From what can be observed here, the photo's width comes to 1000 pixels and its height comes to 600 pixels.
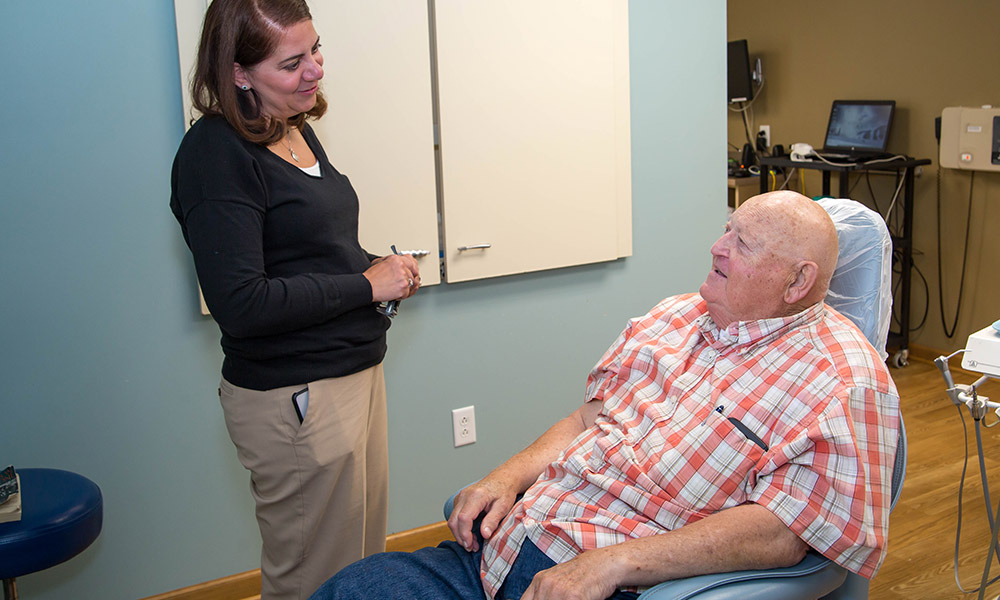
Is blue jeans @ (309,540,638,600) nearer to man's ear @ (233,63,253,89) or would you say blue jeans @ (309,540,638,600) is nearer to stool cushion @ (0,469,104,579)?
stool cushion @ (0,469,104,579)

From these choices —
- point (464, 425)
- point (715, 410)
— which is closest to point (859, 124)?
point (464, 425)

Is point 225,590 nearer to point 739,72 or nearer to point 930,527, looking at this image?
point 930,527

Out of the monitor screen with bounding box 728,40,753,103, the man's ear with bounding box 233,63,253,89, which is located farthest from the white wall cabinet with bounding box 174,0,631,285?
the monitor screen with bounding box 728,40,753,103

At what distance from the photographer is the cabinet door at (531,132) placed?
221 cm

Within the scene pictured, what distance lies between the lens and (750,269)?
1.43 metres

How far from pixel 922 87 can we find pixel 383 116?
9.88 feet

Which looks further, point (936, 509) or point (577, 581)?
point (936, 509)

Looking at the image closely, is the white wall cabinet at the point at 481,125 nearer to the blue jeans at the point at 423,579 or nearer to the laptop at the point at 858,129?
the blue jeans at the point at 423,579

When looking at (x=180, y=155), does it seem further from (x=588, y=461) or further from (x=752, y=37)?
(x=752, y=37)

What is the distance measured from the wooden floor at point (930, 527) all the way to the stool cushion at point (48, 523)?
0.54m

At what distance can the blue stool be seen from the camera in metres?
1.56

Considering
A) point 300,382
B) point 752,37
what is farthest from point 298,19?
point 752,37

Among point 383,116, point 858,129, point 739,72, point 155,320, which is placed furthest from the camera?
point 739,72

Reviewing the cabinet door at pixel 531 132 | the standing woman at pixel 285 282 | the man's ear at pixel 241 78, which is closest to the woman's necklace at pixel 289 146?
the standing woman at pixel 285 282
